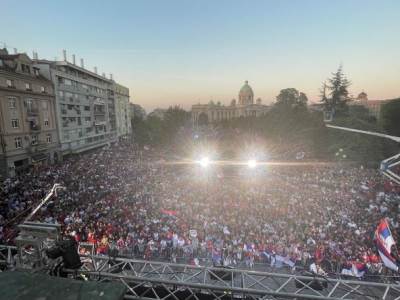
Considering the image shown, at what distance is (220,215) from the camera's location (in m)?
14.4

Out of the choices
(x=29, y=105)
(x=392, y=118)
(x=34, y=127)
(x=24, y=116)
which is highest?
(x=29, y=105)

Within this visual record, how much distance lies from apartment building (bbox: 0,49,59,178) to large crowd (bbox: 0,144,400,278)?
6023 mm

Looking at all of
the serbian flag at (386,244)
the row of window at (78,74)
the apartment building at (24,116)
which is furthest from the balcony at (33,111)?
the serbian flag at (386,244)

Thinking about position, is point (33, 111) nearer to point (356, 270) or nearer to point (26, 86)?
point (26, 86)

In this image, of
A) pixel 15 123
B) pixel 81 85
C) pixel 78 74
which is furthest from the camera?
pixel 78 74

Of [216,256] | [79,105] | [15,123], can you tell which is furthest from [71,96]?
[216,256]

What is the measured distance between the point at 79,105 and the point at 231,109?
103440 millimetres

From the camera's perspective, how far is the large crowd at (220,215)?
11109mm

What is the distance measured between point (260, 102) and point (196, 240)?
413 ft

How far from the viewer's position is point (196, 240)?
11.7m

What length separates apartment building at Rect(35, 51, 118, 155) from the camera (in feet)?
109

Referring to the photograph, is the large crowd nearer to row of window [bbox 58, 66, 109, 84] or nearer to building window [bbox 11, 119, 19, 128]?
building window [bbox 11, 119, 19, 128]

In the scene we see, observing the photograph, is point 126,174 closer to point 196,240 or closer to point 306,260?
point 196,240

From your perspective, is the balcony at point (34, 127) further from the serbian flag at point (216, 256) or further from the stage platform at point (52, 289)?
the stage platform at point (52, 289)
